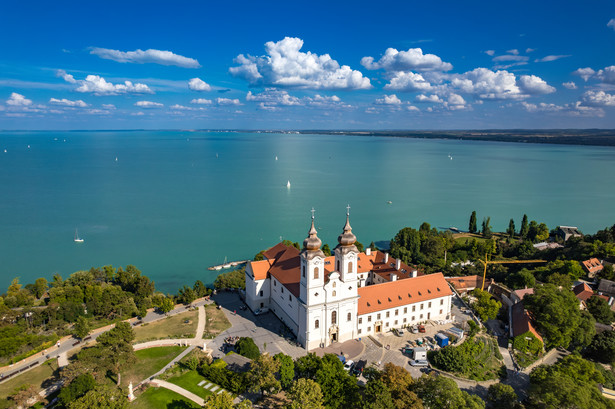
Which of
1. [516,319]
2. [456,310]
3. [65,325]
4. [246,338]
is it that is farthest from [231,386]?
[516,319]

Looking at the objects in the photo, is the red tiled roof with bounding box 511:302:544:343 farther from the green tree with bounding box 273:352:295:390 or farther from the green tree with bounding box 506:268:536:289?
the green tree with bounding box 273:352:295:390

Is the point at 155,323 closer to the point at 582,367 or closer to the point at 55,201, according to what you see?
the point at 582,367

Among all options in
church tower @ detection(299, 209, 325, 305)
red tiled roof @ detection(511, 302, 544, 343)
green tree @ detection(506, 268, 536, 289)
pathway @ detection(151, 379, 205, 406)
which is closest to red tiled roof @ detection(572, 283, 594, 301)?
green tree @ detection(506, 268, 536, 289)

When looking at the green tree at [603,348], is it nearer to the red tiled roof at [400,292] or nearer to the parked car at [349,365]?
the red tiled roof at [400,292]

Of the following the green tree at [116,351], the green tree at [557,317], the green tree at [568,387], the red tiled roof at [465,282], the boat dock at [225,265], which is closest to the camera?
the green tree at [568,387]

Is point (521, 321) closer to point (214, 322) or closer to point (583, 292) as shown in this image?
point (583, 292)

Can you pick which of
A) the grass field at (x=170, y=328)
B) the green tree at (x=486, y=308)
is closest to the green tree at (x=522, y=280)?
the green tree at (x=486, y=308)
